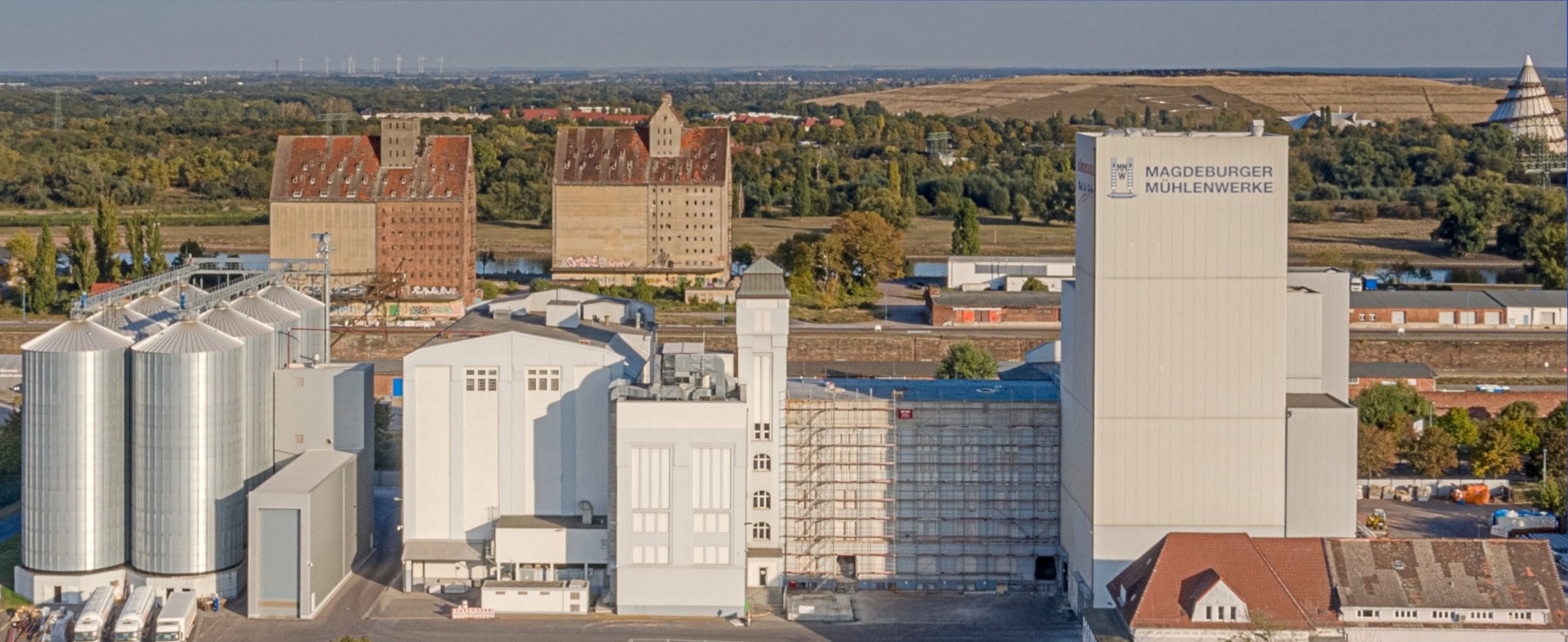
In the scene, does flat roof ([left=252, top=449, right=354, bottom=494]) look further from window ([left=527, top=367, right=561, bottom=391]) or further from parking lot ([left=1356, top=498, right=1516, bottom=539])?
parking lot ([left=1356, top=498, right=1516, bottom=539])

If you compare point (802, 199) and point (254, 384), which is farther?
point (802, 199)

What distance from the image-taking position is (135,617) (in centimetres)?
2495

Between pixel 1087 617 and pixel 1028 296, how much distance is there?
101 feet

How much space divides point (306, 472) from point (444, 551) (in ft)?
7.36

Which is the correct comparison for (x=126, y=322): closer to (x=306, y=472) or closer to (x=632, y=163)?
(x=306, y=472)

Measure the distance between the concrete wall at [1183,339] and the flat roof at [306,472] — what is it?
10.6 metres

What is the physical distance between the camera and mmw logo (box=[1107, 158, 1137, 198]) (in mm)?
25750

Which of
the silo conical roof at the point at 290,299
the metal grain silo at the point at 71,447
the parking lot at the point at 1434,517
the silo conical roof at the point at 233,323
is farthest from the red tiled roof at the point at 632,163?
the metal grain silo at the point at 71,447

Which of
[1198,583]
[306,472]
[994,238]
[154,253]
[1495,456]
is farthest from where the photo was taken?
[994,238]

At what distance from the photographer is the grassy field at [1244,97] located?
139 meters

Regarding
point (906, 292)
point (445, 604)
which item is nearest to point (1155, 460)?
point (445, 604)

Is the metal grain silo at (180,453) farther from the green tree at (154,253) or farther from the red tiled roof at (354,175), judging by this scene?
the red tiled roof at (354,175)

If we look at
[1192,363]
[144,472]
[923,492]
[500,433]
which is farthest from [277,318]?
[1192,363]

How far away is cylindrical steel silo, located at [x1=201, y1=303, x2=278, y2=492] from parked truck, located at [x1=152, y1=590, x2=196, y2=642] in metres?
2.27
